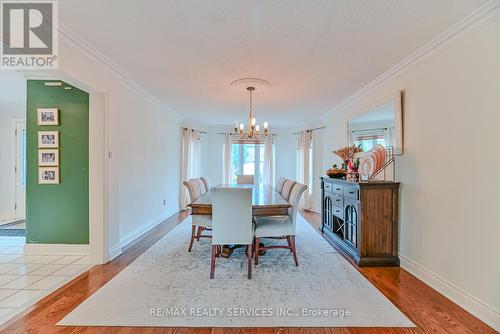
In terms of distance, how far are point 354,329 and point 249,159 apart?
5.52m

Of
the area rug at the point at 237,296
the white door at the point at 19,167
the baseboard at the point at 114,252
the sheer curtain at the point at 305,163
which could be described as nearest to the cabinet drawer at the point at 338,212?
the area rug at the point at 237,296

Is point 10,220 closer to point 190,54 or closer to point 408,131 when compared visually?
point 190,54

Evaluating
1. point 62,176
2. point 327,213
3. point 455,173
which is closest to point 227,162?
point 327,213

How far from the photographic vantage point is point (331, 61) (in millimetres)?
2668

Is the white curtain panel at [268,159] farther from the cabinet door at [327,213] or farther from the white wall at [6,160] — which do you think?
the white wall at [6,160]

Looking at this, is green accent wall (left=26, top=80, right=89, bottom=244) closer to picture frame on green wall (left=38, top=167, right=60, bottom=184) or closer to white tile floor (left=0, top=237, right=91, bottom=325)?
picture frame on green wall (left=38, top=167, right=60, bottom=184)

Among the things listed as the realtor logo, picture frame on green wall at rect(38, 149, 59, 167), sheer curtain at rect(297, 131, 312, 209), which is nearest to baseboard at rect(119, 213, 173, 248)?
picture frame on green wall at rect(38, 149, 59, 167)

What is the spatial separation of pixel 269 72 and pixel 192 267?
252 centimetres

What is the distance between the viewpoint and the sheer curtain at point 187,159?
19.5 feet

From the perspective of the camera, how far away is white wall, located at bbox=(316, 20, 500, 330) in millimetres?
1783

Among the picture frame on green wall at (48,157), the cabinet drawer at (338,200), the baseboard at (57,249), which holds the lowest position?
the baseboard at (57,249)

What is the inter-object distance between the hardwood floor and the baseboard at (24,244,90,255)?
61cm

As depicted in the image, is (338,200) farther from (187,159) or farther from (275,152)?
(187,159)

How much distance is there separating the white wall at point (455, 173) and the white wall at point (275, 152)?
4.10 m
